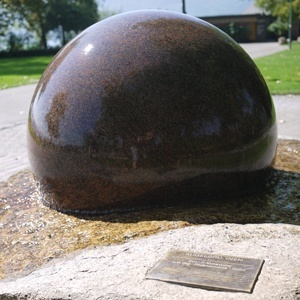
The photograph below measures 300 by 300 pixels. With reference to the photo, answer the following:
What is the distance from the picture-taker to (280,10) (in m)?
47.1

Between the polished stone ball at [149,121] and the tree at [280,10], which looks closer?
the polished stone ball at [149,121]

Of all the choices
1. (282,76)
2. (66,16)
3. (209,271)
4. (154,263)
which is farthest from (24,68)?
A: (209,271)

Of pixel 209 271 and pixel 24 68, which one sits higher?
pixel 209 271

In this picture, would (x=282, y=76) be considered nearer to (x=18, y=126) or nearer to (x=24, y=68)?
(x=18, y=126)

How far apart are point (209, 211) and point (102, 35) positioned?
1935 millimetres

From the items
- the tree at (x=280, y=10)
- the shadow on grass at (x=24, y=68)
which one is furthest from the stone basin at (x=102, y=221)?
the tree at (x=280, y=10)

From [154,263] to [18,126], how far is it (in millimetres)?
8620

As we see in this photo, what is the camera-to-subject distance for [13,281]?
164 inches

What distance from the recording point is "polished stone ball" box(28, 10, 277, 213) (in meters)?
5.11

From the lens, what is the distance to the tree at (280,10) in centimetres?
4659

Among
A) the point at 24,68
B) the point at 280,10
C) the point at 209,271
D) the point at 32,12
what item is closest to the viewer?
the point at 209,271

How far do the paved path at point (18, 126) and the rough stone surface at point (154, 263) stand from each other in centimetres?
348

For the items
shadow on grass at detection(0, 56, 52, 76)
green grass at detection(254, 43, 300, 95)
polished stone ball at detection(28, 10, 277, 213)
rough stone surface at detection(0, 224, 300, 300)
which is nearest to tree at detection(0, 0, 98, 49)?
shadow on grass at detection(0, 56, 52, 76)

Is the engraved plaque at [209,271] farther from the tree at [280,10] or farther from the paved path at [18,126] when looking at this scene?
the tree at [280,10]
